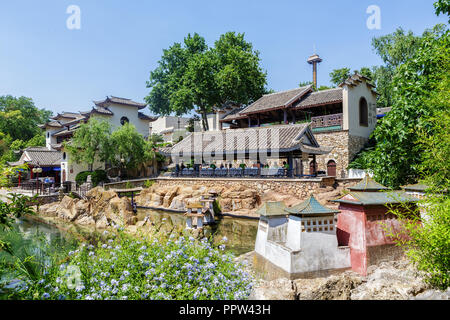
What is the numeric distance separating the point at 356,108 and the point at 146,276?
77.5 feet

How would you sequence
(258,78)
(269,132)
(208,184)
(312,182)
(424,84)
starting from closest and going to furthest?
(424,84) → (312,182) → (269,132) → (208,184) → (258,78)

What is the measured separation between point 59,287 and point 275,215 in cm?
576

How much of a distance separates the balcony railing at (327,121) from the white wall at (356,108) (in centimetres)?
62

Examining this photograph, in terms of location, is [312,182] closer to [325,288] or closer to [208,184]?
[208,184]

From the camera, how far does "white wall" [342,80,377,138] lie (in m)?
22.2

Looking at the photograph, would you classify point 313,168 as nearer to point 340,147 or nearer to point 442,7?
point 340,147

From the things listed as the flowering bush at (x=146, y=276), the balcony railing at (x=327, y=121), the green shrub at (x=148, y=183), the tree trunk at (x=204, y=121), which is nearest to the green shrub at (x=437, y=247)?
the flowering bush at (x=146, y=276)

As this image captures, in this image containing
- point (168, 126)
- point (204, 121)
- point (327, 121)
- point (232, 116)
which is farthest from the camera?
point (168, 126)

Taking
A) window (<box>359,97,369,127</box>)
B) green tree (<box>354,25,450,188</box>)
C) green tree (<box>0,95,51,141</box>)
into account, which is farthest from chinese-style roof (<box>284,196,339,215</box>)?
green tree (<box>0,95,51,141</box>)

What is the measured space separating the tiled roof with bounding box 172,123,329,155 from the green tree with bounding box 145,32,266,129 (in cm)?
1080

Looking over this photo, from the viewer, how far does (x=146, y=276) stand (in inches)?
144

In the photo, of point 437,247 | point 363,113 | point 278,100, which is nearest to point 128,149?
point 278,100
